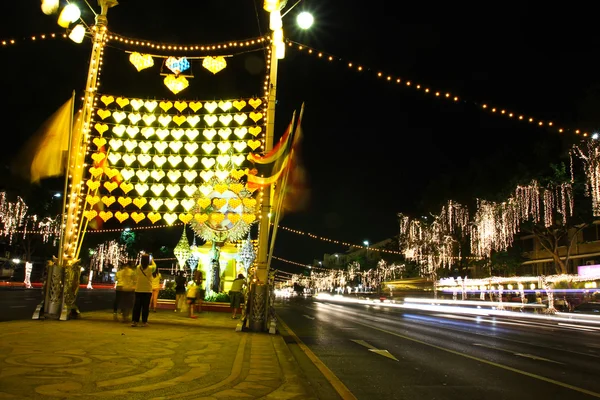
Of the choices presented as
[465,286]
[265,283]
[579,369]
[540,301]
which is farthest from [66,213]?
[465,286]

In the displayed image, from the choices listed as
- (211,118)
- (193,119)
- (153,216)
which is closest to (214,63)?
(211,118)

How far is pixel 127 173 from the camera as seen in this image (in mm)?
18422

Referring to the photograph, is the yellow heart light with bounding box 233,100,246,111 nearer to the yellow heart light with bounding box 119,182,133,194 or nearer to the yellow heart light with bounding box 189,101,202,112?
the yellow heart light with bounding box 189,101,202,112

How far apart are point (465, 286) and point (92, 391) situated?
154ft

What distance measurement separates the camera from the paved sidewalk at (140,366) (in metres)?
5.66

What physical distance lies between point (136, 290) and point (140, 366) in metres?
5.42

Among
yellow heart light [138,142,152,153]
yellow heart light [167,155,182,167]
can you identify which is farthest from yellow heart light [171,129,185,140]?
yellow heart light [138,142,152,153]

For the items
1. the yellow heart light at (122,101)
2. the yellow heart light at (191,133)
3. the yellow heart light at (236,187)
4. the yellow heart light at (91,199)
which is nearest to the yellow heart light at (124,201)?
the yellow heart light at (91,199)

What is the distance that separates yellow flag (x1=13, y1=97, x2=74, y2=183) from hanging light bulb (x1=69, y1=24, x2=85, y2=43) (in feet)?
6.75

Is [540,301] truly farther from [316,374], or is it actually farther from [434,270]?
[316,374]

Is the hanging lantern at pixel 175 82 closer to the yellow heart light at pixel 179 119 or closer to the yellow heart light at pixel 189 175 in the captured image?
the yellow heart light at pixel 179 119

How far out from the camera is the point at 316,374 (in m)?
7.85

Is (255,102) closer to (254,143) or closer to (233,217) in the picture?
(254,143)

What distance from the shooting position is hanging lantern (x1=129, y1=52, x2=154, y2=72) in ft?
54.4
